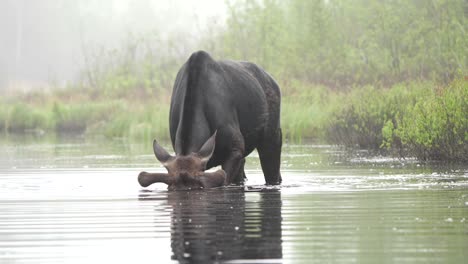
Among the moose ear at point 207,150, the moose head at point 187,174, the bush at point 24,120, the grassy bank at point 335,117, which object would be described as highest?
the moose ear at point 207,150

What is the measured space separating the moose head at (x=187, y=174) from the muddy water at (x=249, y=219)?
14cm

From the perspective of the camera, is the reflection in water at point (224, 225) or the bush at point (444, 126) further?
the bush at point (444, 126)

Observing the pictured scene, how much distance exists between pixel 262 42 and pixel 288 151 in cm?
2849

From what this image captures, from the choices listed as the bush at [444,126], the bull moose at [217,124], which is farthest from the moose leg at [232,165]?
→ the bush at [444,126]

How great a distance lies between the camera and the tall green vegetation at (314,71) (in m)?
32.4

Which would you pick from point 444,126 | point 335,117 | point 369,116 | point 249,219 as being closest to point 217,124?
point 249,219

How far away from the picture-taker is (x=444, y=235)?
8906mm

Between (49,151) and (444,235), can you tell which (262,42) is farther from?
(444,235)

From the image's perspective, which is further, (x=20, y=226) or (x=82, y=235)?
(x=20, y=226)

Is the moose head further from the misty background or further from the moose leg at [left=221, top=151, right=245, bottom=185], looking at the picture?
the misty background

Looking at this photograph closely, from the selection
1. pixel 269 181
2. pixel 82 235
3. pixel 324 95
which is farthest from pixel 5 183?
pixel 324 95

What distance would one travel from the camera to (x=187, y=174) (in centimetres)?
1252

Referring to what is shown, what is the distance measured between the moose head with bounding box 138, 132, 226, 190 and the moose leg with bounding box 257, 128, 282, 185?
120 inches

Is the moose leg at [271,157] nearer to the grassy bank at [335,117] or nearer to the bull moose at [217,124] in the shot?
the bull moose at [217,124]
